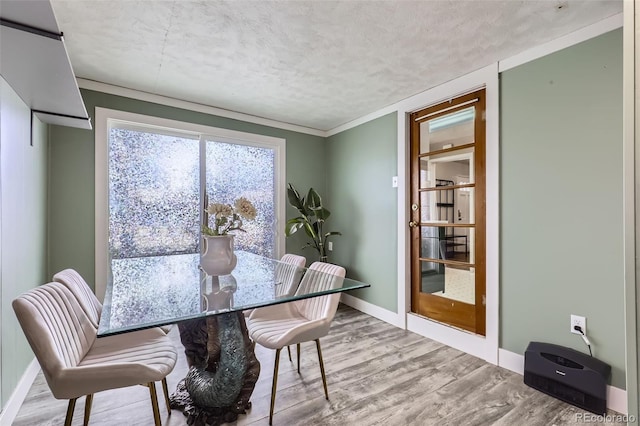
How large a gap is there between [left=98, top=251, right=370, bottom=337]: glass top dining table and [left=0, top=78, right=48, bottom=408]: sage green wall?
50cm

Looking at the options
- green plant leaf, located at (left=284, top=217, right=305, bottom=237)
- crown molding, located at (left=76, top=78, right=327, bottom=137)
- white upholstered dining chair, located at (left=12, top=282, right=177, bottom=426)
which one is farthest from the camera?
green plant leaf, located at (left=284, top=217, right=305, bottom=237)

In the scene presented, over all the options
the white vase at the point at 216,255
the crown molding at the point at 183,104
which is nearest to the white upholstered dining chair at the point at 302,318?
the white vase at the point at 216,255

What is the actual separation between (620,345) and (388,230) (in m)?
1.96

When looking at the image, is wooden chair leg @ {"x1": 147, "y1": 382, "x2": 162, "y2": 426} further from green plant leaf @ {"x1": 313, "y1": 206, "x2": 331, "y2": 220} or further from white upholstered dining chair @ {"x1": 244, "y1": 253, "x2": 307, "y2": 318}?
green plant leaf @ {"x1": 313, "y1": 206, "x2": 331, "y2": 220}

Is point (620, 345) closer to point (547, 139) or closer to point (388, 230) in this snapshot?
point (547, 139)

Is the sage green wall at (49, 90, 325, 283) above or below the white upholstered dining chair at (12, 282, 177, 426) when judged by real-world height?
above

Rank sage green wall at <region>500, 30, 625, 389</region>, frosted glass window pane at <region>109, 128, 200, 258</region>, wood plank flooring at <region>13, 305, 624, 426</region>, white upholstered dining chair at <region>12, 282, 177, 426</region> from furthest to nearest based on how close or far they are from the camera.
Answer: frosted glass window pane at <region>109, 128, 200, 258</region>
sage green wall at <region>500, 30, 625, 389</region>
wood plank flooring at <region>13, 305, 624, 426</region>
white upholstered dining chair at <region>12, 282, 177, 426</region>

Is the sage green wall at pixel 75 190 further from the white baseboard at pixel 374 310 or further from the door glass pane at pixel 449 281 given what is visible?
the door glass pane at pixel 449 281

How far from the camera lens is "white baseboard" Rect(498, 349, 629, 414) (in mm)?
1733

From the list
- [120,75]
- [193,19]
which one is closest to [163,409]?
[193,19]

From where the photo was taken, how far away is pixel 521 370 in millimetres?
2164

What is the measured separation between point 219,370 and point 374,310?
7.31 feet

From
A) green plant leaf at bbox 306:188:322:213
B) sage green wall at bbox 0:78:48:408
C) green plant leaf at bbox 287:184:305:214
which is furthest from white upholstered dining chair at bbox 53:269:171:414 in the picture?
green plant leaf at bbox 306:188:322:213

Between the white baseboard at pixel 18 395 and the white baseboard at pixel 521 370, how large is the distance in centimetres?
324
